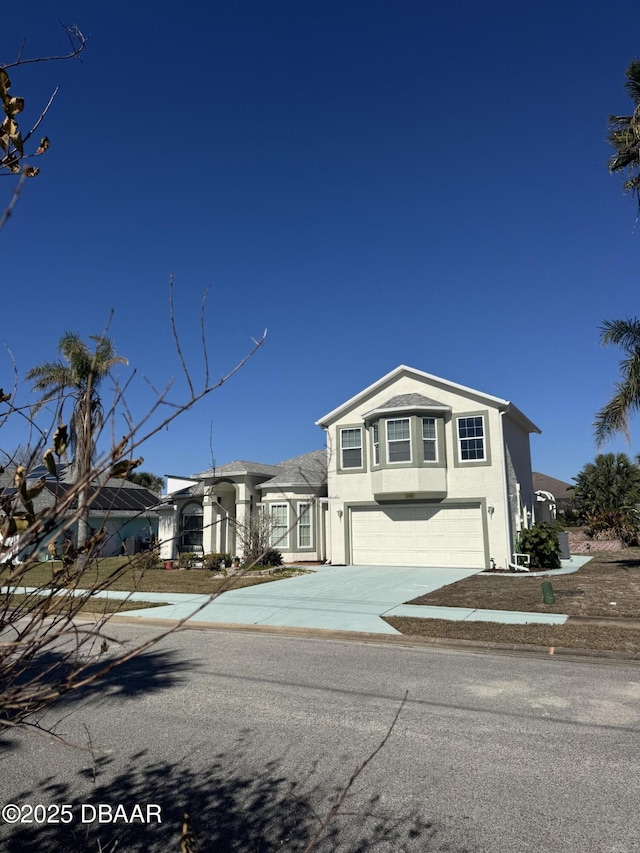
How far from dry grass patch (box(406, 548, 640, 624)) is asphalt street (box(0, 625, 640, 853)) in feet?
14.5

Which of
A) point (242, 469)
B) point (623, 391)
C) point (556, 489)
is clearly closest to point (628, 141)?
point (623, 391)

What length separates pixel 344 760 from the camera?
521cm

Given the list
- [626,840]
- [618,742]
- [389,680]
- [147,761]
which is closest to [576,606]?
[389,680]

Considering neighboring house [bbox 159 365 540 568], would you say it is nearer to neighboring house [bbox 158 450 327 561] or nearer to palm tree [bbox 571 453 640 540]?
neighboring house [bbox 158 450 327 561]

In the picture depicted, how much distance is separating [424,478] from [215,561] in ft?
33.0

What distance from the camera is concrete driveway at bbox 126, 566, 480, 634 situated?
12.3 m

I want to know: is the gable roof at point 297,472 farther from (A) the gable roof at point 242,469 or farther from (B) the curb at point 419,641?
(B) the curb at point 419,641

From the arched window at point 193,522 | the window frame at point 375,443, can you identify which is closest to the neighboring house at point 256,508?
the arched window at point 193,522

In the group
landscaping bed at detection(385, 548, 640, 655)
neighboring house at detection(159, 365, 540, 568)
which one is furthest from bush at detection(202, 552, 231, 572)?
landscaping bed at detection(385, 548, 640, 655)

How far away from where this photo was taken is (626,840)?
3941 millimetres

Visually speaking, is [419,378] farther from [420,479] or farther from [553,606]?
[553,606]

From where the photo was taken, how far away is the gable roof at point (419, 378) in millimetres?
22422

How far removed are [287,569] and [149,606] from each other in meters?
9.03

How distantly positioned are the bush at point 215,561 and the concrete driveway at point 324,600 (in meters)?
6.29
